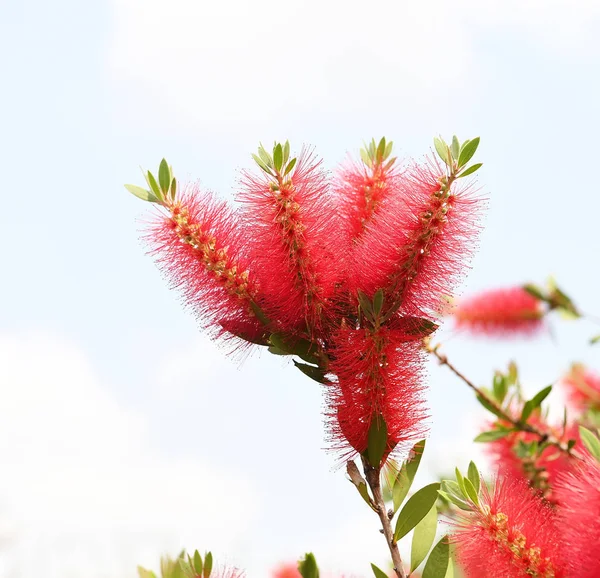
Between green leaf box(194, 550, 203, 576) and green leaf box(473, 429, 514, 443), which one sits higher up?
green leaf box(473, 429, 514, 443)

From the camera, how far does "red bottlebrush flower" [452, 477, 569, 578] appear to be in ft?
5.04

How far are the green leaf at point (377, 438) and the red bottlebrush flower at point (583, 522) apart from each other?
358 mm

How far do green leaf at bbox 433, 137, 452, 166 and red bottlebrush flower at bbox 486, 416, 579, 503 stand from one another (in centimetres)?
114

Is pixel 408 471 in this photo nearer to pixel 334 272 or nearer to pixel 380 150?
pixel 334 272

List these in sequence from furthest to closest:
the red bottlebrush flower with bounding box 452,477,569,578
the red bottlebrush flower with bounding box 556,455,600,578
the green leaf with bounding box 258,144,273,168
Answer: the green leaf with bounding box 258,144,273,168 → the red bottlebrush flower with bounding box 452,477,569,578 → the red bottlebrush flower with bounding box 556,455,600,578

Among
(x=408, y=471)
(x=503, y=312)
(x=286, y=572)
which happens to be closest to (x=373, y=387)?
(x=408, y=471)

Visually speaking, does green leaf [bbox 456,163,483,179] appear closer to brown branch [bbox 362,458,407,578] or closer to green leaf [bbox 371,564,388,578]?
brown branch [bbox 362,458,407,578]

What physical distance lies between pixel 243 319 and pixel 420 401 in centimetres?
42

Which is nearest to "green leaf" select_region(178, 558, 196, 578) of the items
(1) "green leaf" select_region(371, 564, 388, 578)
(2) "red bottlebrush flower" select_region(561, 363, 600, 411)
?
(1) "green leaf" select_region(371, 564, 388, 578)

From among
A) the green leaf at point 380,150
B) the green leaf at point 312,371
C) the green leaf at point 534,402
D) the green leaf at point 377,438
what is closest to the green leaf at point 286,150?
the green leaf at point 380,150

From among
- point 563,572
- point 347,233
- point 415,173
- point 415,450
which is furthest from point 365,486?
point 415,173

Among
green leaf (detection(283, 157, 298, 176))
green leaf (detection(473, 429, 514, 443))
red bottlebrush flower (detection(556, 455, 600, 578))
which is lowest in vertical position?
red bottlebrush flower (detection(556, 455, 600, 578))

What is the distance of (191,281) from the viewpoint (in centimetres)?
170

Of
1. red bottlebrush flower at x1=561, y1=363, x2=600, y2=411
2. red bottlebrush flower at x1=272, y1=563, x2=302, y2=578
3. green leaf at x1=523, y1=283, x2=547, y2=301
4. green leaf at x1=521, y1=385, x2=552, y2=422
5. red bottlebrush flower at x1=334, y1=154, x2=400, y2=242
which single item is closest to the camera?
red bottlebrush flower at x1=334, y1=154, x2=400, y2=242
